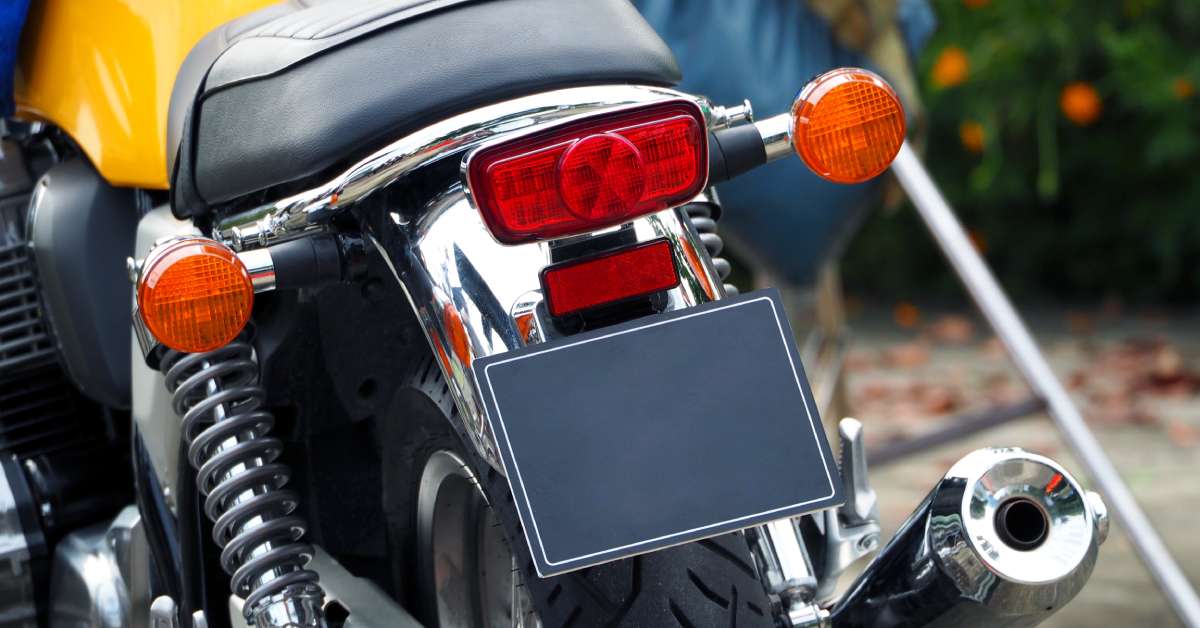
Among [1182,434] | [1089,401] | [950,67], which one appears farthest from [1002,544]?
[950,67]

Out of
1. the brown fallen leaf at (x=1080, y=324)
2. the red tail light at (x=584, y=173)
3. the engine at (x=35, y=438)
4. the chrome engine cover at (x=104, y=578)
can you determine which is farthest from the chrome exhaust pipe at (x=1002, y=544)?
the brown fallen leaf at (x=1080, y=324)

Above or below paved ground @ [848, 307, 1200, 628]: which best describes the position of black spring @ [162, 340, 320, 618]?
above

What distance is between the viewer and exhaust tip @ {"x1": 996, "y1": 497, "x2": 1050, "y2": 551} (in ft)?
4.00

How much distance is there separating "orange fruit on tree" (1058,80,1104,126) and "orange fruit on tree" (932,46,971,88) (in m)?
0.35

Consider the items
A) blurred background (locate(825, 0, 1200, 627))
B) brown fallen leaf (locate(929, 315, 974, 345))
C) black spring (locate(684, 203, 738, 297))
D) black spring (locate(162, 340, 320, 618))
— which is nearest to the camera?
black spring (locate(162, 340, 320, 618))

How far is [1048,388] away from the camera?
248 centimetres

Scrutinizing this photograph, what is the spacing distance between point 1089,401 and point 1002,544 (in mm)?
3408

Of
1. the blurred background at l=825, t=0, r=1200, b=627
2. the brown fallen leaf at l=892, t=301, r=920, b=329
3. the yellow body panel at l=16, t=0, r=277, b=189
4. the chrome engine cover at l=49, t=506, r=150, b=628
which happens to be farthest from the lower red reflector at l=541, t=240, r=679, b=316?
the brown fallen leaf at l=892, t=301, r=920, b=329

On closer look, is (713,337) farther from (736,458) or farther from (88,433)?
(88,433)

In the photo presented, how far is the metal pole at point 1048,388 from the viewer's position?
7.50 ft

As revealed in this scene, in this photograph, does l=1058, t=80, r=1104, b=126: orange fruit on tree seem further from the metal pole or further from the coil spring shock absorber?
the coil spring shock absorber

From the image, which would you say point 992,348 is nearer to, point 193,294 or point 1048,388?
point 1048,388

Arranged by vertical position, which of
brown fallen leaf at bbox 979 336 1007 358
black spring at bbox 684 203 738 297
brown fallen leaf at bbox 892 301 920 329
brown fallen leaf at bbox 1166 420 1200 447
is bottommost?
brown fallen leaf at bbox 1166 420 1200 447

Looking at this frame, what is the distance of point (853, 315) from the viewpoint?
20.1 ft
